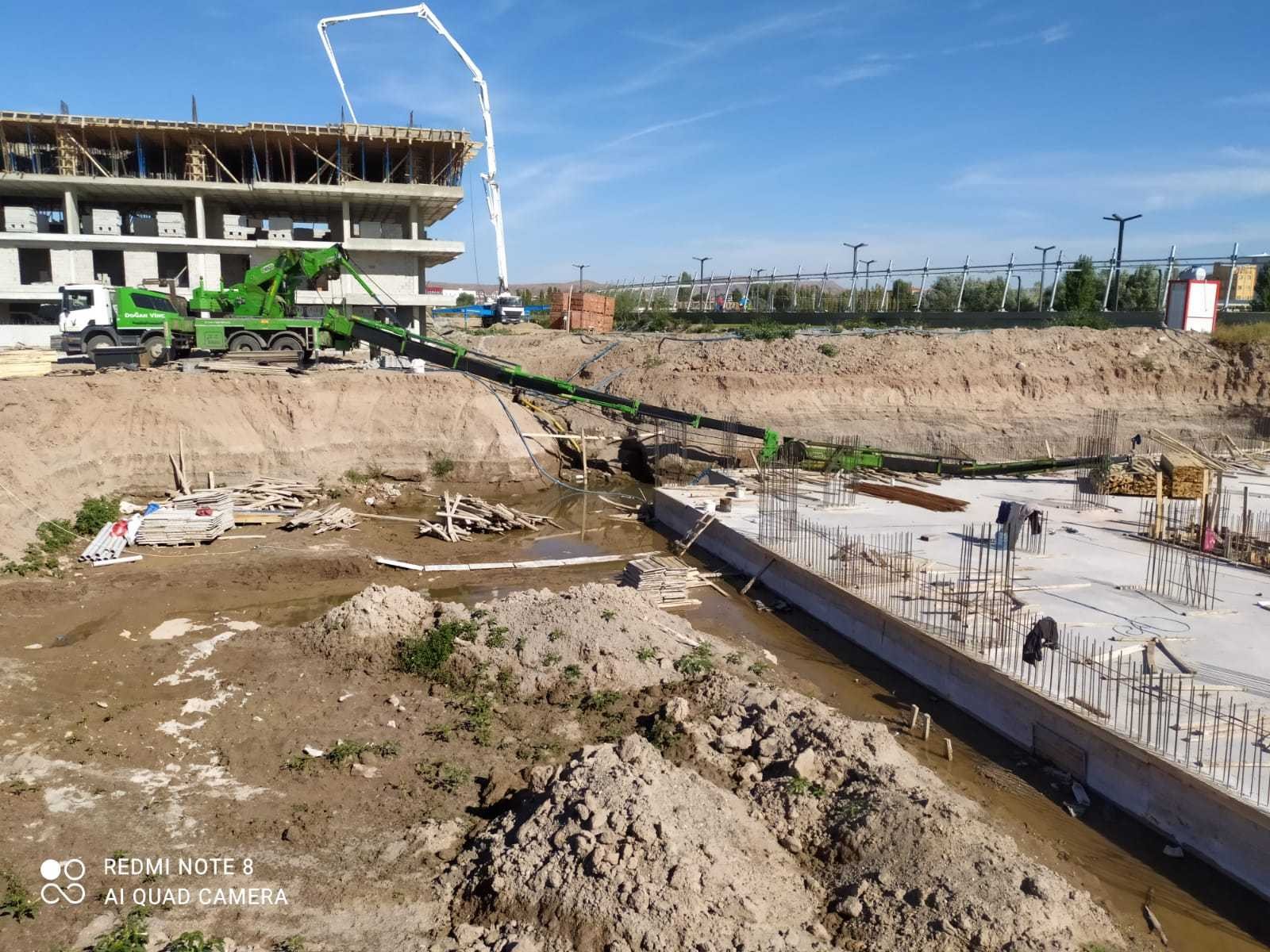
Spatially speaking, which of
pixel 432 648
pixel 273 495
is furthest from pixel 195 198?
pixel 432 648

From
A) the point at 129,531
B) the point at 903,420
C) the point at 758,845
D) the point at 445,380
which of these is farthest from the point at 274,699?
the point at 903,420

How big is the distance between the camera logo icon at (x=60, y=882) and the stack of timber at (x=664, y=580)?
8640 millimetres

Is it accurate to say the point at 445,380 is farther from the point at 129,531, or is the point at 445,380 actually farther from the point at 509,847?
the point at 509,847

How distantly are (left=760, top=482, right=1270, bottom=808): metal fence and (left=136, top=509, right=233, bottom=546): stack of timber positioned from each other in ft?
36.0

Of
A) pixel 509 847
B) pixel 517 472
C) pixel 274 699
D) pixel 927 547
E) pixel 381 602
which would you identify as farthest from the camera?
pixel 517 472

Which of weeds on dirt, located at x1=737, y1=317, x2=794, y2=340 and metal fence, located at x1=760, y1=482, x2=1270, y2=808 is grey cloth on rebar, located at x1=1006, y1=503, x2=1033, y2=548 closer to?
metal fence, located at x1=760, y1=482, x2=1270, y2=808

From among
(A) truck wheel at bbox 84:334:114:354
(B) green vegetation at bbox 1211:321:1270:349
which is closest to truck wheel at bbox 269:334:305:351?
(A) truck wheel at bbox 84:334:114:354

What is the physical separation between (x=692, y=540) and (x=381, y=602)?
759cm

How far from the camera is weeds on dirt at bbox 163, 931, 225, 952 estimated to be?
19.2 feet

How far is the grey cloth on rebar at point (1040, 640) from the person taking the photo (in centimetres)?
986

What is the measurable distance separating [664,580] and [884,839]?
8186 millimetres

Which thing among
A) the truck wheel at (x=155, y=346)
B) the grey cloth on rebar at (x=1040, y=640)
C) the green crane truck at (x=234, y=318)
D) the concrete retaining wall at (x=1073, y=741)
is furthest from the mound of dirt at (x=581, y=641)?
the truck wheel at (x=155, y=346)

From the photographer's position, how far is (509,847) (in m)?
6.90

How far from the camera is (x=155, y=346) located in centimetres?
2445
